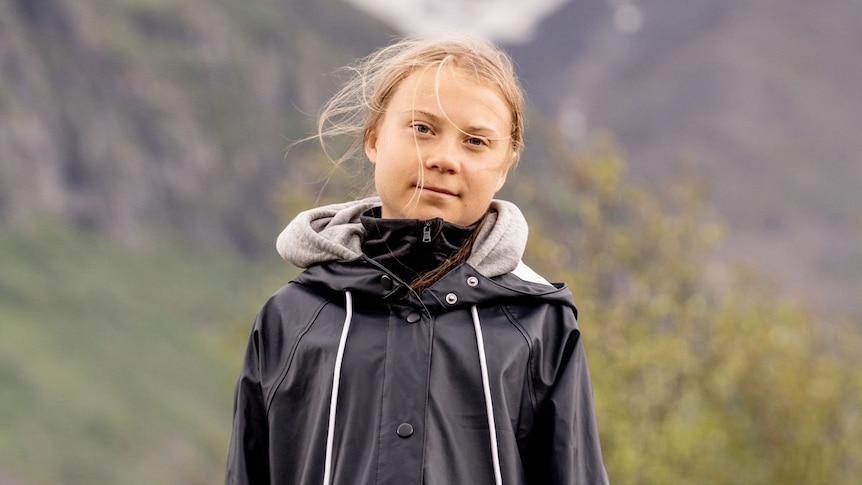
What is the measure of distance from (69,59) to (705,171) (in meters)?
72.1

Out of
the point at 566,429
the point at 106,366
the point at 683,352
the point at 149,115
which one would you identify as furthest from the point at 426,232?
the point at 149,115

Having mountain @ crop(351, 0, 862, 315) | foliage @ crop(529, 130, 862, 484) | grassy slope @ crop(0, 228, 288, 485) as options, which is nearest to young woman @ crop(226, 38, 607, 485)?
foliage @ crop(529, 130, 862, 484)

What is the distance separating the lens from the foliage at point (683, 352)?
1828cm

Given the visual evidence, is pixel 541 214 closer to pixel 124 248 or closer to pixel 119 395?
pixel 119 395

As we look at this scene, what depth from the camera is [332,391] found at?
2936mm

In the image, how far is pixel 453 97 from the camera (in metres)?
3.07

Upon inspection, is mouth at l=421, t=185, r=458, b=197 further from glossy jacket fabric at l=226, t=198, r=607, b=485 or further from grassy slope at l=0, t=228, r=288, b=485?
grassy slope at l=0, t=228, r=288, b=485

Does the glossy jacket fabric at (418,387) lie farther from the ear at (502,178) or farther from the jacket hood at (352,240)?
the ear at (502,178)

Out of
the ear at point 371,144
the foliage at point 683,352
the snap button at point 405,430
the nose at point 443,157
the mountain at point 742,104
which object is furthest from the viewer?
the mountain at point 742,104

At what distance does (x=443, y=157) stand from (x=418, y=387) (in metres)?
0.55

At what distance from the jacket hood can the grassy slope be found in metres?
57.6

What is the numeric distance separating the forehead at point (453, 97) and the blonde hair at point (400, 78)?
0.7 inches

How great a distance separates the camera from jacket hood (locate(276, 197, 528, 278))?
3061 millimetres

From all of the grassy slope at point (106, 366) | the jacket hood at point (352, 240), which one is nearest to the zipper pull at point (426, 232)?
the jacket hood at point (352, 240)
